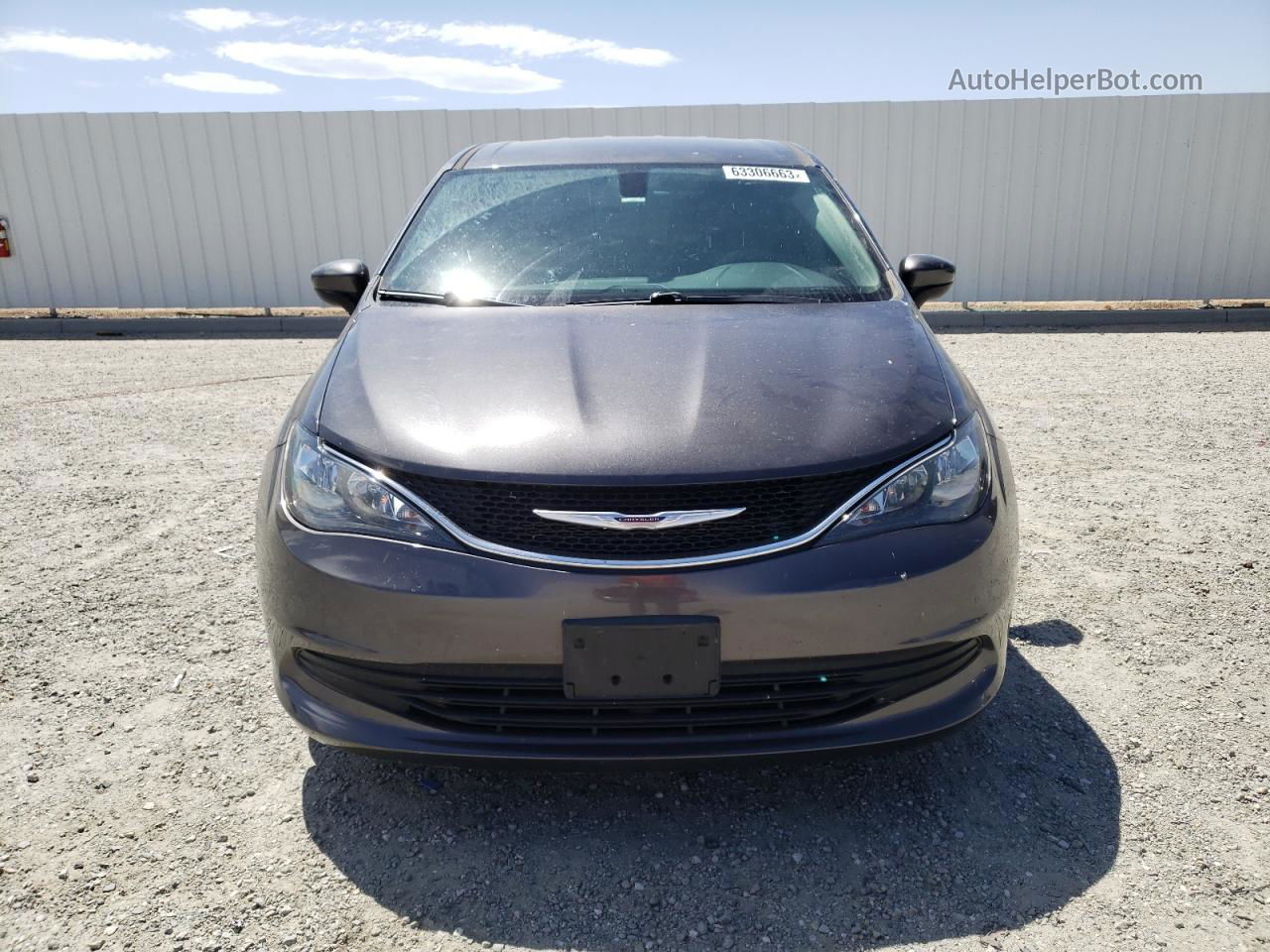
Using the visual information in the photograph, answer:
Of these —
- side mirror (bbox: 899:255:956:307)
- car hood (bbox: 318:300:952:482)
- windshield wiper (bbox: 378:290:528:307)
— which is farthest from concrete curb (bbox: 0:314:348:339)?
car hood (bbox: 318:300:952:482)

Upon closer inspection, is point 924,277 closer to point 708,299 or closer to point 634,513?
point 708,299

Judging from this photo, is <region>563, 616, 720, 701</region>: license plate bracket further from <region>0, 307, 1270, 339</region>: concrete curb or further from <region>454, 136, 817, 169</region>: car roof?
<region>0, 307, 1270, 339</region>: concrete curb

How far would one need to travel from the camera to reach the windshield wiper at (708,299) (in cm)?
268

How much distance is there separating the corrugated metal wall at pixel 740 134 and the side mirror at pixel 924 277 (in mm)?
7518

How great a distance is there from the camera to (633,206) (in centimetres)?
310

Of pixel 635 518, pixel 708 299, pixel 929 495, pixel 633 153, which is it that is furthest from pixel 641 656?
pixel 633 153

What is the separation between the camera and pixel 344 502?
1.94 m

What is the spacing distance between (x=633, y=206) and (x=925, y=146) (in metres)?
8.23

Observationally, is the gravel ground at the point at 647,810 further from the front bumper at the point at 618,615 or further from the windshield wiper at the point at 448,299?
the windshield wiper at the point at 448,299

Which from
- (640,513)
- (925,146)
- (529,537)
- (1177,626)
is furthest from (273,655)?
(925,146)

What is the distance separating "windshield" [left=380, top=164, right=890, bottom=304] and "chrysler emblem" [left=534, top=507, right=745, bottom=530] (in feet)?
3.36

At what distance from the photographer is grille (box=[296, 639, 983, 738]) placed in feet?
6.02

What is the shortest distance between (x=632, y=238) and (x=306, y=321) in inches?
324

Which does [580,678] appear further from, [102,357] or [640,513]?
[102,357]
